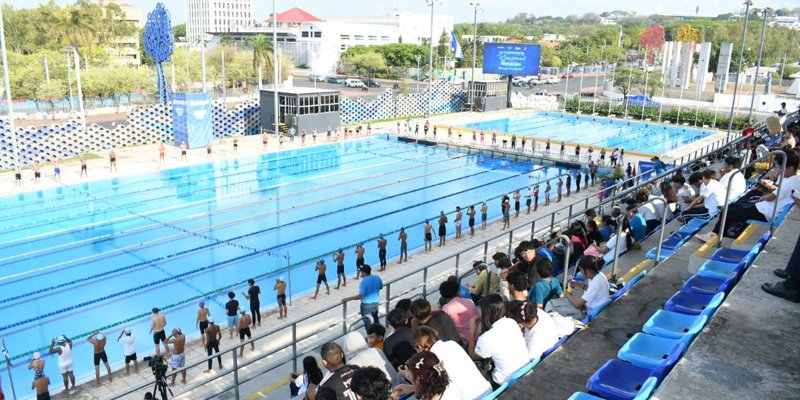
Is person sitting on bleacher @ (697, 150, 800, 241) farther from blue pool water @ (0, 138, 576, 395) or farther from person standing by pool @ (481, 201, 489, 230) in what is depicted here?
person standing by pool @ (481, 201, 489, 230)

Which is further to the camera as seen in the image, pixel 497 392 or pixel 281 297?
pixel 281 297

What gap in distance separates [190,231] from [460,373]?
52.7 feet

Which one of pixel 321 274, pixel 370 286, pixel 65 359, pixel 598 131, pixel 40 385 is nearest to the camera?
pixel 370 286

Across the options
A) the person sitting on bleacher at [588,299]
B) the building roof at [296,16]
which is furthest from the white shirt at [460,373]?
the building roof at [296,16]

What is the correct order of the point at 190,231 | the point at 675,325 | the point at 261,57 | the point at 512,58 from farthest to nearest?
1. the point at 261,57
2. the point at 512,58
3. the point at 190,231
4. the point at 675,325

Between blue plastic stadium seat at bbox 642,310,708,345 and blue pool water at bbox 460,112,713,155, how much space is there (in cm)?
3003

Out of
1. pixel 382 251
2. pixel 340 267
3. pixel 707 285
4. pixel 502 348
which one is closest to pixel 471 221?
pixel 382 251

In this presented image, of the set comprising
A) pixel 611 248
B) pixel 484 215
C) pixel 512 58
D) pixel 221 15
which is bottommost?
pixel 484 215

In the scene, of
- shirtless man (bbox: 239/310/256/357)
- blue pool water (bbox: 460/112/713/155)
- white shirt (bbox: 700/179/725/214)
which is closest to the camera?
white shirt (bbox: 700/179/725/214)

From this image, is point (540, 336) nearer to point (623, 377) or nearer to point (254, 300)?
point (623, 377)

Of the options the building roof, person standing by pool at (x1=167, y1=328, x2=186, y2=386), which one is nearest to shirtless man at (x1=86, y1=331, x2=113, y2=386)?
person standing by pool at (x1=167, y1=328, x2=186, y2=386)

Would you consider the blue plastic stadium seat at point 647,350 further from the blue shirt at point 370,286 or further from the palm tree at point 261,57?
the palm tree at point 261,57

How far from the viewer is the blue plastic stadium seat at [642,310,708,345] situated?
16.9 feet

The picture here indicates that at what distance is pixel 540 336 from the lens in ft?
16.7
